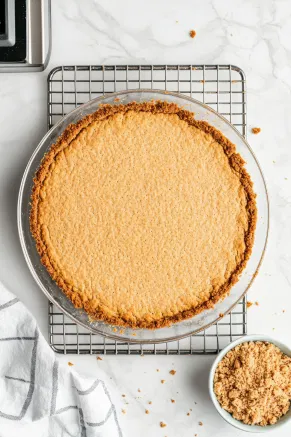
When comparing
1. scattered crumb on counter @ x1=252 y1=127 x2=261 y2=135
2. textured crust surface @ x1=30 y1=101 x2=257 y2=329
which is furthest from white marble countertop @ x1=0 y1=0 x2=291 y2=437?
textured crust surface @ x1=30 y1=101 x2=257 y2=329

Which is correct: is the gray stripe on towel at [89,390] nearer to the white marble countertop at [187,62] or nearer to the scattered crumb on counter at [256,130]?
the white marble countertop at [187,62]

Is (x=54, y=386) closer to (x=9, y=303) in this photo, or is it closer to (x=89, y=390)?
(x=89, y=390)

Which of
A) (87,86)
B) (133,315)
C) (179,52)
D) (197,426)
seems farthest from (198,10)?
(197,426)

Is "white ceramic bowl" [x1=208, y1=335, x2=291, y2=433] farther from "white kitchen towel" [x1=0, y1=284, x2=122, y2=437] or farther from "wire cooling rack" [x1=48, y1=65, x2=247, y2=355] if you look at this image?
"white kitchen towel" [x1=0, y1=284, x2=122, y2=437]

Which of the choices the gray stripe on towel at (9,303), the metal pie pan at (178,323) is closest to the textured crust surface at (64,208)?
the metal pie pan at (178,323)

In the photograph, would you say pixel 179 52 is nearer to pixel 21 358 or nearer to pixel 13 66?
pixel 13 66

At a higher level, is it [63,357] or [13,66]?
[13,66]
